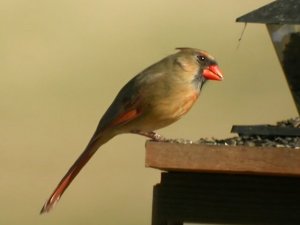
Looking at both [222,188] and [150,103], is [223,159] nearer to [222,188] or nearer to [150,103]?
[222,188]

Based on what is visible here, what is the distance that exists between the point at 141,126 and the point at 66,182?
37 centimetres

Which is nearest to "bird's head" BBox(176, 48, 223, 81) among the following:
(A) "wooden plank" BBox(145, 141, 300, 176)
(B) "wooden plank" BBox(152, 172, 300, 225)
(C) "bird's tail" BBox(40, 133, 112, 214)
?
(C) "bird's tail" BBox(40, 133, 112, 214)

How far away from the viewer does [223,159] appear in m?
4.01

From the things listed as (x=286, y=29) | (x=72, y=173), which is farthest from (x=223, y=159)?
(x=72, y=173)

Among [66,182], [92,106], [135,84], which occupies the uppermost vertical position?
[135,84]

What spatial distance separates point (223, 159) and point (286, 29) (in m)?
0.96

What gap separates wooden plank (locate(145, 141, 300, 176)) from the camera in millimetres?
3994

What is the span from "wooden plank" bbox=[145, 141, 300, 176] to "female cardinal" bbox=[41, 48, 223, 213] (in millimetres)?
652

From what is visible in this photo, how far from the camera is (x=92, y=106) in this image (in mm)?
10906

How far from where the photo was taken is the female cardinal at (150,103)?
4.83 metres

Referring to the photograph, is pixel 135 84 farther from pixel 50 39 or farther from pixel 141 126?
pixel 50 39

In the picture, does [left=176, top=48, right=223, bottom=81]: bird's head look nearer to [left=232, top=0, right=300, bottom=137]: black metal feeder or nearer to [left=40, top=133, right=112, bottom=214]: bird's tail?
[left=232, top=0, right=300, bottom=137]: black metal feeder

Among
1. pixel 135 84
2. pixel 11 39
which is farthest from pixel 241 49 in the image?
pixel 135 84

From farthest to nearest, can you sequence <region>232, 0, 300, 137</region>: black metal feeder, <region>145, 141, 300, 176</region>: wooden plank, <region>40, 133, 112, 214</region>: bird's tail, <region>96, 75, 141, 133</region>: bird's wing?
<region>40, 133, 112, 214</region>: bird's tail
<region>96, 75, 141, 133</region>: bird's wing
<region>232, 0, 300, 137</region>: black metal feeder
<region>145, 141, 300, 176</region>: wooden plank
